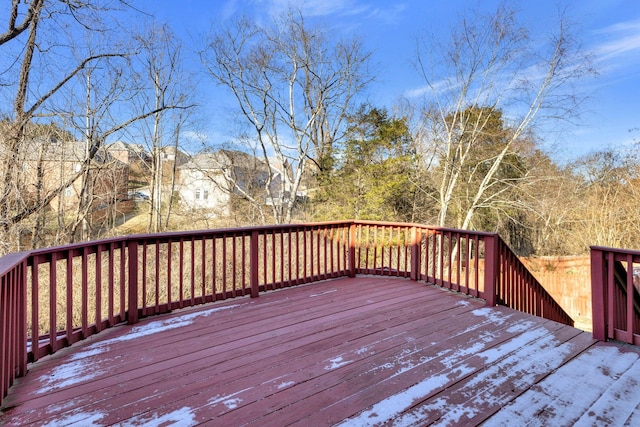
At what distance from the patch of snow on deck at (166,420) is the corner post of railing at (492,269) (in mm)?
3194

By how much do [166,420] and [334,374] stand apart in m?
1.01

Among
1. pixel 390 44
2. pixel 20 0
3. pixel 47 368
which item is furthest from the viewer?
pixel 390 44

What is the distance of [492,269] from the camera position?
11.8ft

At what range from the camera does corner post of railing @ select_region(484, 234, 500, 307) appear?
358 cm

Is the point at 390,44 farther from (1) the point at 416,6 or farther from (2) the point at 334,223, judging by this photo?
(2) the point at 334,223

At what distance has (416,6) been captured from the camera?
9648 millimetres

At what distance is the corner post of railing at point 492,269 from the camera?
3.58 m

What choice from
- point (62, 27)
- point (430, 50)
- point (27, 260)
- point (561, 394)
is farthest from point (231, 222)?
point (561, 394)

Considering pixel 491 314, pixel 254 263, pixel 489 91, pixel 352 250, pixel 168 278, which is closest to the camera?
pixel 491 314

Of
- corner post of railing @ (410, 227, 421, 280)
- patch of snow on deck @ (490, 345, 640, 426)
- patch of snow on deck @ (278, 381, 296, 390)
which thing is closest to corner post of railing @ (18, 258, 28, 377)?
patch of snow on deck @ (278, 381, 296, 390)

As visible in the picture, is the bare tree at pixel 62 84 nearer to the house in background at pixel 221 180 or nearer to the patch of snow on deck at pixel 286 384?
the house in background at pixel 221 180

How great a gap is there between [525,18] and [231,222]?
42.8 ft

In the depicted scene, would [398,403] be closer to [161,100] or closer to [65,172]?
[65,172]

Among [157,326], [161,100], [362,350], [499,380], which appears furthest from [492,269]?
[161,100]
